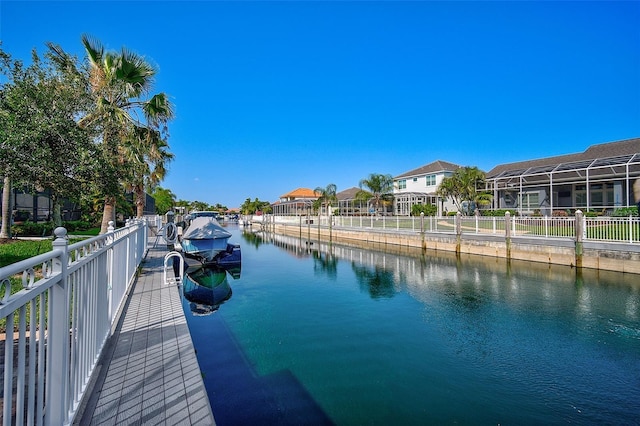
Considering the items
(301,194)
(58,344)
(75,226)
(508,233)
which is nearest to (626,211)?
(508,233)

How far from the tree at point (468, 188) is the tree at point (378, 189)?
31.5 ft

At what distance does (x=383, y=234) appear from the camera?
2514cm

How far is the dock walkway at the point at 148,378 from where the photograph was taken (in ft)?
9.92

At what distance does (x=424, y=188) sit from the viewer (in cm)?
4034

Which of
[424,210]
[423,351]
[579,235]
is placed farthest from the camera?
[424,210]

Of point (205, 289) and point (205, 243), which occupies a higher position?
point (205, 243)

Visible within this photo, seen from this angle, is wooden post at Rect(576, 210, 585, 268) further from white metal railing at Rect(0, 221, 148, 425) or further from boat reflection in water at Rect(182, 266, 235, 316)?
white metal railing at Rect(0, 221, 148, 425)

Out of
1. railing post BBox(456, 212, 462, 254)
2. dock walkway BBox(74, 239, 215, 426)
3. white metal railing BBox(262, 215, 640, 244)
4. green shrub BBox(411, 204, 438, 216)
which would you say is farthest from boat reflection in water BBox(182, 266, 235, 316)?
green shrub BBox(411, 204, 438, 216)

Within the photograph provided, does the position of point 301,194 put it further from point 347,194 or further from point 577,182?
point 577,182

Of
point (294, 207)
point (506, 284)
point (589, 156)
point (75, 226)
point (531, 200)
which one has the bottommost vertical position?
point (506, 284)

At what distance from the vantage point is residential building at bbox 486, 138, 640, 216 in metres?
21.8

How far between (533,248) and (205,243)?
Answer: 13644 mm

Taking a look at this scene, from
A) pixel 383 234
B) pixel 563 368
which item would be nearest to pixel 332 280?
pixel 563 368

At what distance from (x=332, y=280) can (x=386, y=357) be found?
7111 millimetres
